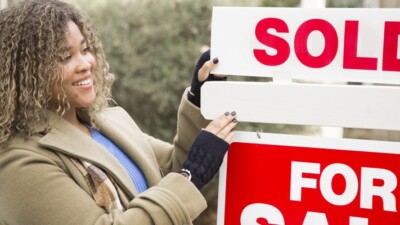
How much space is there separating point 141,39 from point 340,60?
15.1 feet

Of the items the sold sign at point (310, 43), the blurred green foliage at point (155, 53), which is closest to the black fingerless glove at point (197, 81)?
the sold sign at point (310, 43)

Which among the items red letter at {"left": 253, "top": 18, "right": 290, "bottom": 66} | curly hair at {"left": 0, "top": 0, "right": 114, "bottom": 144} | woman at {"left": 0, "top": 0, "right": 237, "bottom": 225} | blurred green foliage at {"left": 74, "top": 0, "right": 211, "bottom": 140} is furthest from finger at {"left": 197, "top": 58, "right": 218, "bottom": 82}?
blurred green foliage at {"left": 74, "top": 0, "right": 211, "bottom": 140}

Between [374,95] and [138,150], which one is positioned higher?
[374,95]

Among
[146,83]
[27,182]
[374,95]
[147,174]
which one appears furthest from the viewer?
[146,83]

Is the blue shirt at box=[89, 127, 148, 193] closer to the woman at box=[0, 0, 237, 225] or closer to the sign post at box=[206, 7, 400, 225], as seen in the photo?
the woman at box=[0, 0, 237, 225]

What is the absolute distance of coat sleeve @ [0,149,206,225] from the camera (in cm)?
204

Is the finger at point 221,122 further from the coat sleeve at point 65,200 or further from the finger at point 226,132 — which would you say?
the coat sleeve at point 65,200

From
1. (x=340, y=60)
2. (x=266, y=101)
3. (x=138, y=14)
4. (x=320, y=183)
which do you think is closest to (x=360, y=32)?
(x=340, y=60)

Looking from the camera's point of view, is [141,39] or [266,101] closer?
[266,101]

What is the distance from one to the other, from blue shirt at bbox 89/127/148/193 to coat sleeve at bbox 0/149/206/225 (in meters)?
0.31

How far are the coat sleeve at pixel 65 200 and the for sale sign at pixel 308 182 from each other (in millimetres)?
154

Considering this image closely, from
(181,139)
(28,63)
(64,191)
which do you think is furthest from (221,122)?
(28,63)

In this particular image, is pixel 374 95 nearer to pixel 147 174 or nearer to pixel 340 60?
pixel 340 60

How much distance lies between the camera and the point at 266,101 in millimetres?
2039
